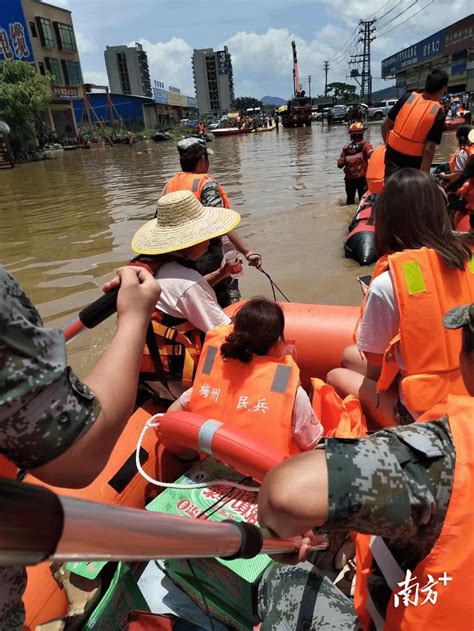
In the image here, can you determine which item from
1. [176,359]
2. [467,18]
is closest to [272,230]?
[176,359]

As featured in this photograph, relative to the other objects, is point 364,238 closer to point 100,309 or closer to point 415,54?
point 100,309

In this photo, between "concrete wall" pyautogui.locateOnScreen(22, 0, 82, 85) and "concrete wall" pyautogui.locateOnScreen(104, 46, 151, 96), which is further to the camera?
"concrete wall" pyautogui.locateOnScreen(104, 46, 151, 96)

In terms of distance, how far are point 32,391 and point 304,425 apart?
1.41 metres

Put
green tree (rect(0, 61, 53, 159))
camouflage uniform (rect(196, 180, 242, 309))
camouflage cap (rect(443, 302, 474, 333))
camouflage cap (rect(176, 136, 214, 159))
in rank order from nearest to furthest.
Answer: camouflage cap (rect(443, 302, 474, 333)) < camouflage uniform (rect(196, 180, 242, 309)) < camouflage cap (rect(176, 136, 214, 159)) < green tree (rect(0, 61, 53, 159))

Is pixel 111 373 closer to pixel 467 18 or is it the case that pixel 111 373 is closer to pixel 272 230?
pixel 272 230

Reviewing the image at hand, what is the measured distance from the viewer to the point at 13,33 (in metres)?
40.9

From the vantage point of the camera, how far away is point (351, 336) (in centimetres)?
289

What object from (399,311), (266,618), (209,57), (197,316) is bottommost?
(266,618)

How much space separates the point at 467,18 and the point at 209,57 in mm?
76755

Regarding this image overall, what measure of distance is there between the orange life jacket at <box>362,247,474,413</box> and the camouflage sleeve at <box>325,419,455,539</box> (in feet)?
3.31

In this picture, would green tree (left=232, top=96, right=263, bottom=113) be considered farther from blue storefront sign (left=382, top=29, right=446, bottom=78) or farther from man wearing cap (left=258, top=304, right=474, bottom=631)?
man wearing cap (left=258, top=304, right=474, bottom=631)

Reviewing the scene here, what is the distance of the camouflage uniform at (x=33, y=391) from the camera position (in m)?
0.73

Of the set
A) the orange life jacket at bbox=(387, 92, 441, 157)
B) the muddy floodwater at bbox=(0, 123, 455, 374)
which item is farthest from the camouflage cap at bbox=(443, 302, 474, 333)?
the orange life jacket at bbox=(387, 92, 441, 157)

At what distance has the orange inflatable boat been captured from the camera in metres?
1.69
